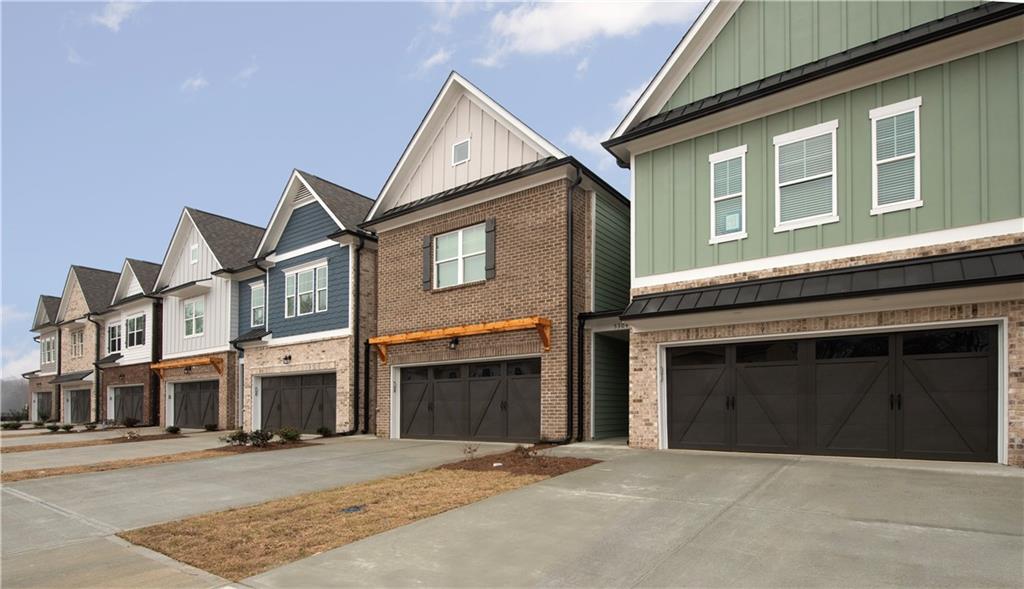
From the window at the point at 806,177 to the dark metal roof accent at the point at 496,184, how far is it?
4771 mm

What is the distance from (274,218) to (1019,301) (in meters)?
20.9

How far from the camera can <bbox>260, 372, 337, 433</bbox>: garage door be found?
69.5 ft

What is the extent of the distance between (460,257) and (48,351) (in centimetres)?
3887

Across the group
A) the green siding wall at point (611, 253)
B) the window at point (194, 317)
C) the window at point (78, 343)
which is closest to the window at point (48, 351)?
the window at point (78, 343)

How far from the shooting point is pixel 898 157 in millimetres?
10531

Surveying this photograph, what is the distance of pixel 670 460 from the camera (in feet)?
36.8

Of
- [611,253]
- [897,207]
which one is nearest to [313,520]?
[897,207]

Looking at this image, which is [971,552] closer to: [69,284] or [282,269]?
[282,269]

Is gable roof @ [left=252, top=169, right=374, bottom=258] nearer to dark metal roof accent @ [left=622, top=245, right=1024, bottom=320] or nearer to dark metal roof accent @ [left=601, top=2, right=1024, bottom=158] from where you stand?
dark metal roof accent @ [left=601, top=2, right=1024, bottom=158]

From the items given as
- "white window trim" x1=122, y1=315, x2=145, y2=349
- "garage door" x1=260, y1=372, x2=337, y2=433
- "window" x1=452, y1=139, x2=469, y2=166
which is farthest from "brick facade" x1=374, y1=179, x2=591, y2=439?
"white window trim" x1=122, y1=315, x2=145, y2=349

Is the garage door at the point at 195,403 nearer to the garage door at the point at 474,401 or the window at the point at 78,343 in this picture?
the garage door at the point at 474,401

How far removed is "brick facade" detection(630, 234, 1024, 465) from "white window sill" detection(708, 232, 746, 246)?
70 centimetres

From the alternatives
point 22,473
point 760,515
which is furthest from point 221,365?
point 760,515

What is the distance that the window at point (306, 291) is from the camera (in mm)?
21484
